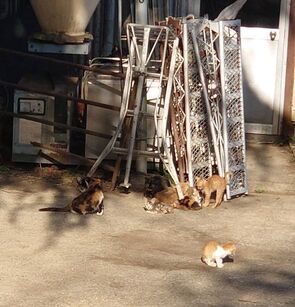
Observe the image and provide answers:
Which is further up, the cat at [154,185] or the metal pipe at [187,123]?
the metal pipe at [187,123]

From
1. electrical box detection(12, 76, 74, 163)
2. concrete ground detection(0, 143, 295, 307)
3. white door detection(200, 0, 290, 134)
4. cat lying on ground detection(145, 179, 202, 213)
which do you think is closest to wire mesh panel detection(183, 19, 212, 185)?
cat lying on ground detection(145, 179, 202, 213)

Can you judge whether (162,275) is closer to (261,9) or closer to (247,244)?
(247,244)

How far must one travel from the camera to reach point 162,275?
6352 mm

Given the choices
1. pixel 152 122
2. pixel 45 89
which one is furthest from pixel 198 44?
pixel 45 89

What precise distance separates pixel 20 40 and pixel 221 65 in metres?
3.04

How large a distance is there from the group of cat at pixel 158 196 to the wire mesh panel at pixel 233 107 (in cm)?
25

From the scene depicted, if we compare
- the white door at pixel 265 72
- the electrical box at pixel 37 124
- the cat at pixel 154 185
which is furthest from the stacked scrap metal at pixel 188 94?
the white door at pixel 265 72

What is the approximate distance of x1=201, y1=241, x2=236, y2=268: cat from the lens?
658 centimetres

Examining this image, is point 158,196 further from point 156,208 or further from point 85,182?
point 85,182

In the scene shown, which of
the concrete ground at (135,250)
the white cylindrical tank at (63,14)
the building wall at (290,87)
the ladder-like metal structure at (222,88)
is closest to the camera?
the concrete ground at (135,250)

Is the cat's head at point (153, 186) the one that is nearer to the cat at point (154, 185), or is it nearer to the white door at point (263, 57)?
the cat at point (154, 185)

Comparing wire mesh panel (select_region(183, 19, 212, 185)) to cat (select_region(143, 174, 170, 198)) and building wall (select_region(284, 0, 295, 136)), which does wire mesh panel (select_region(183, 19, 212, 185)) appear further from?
building wall (select_region(284, 0, 295, 136))

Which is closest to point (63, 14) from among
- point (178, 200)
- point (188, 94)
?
point (188, 94)

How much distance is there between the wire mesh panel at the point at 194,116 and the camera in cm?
811
